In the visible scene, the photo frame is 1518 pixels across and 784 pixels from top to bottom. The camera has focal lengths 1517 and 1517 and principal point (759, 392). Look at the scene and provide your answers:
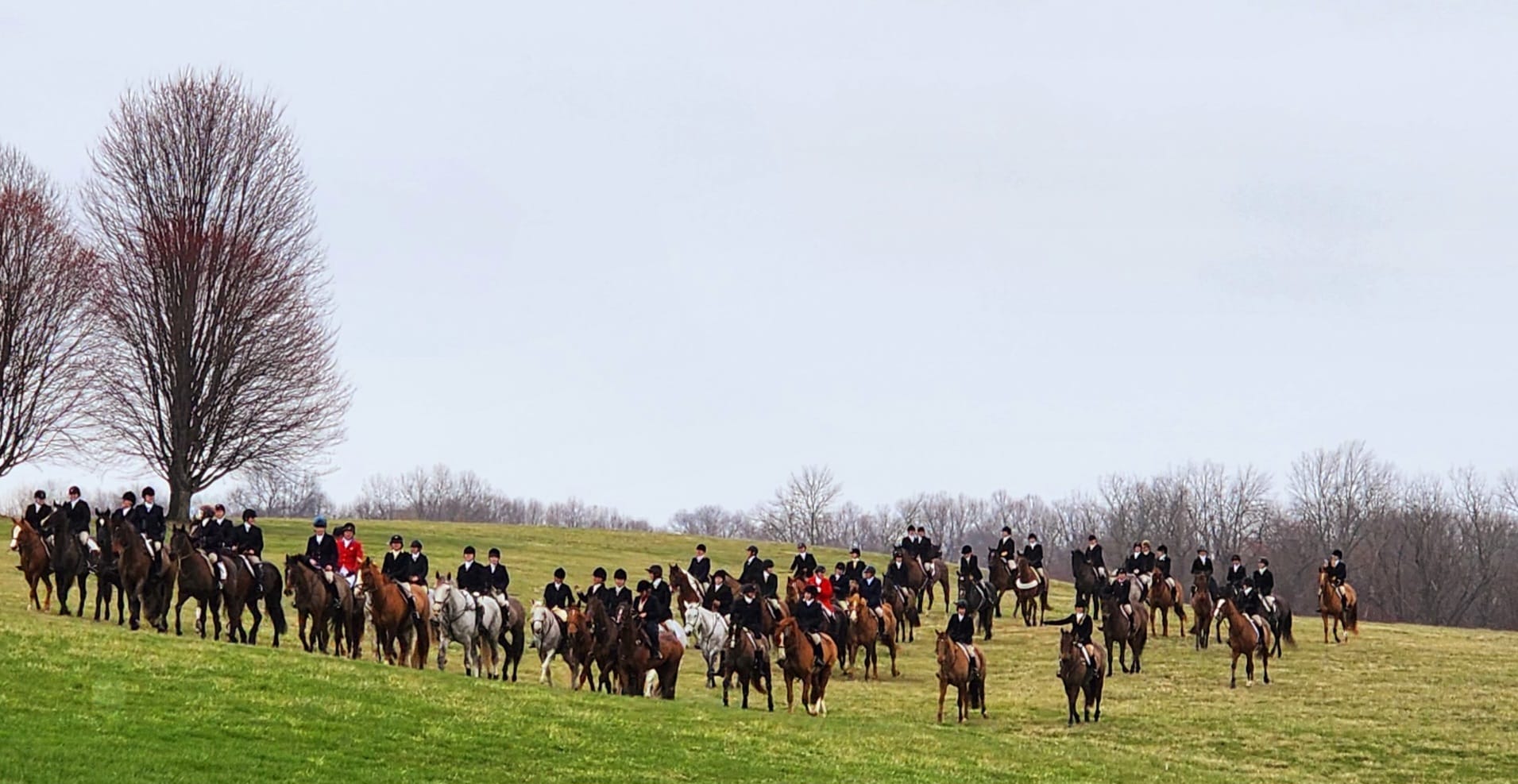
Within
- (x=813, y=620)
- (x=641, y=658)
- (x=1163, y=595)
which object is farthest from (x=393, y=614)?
(x=1163, y=595)

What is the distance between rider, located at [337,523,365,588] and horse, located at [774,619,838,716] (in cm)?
794

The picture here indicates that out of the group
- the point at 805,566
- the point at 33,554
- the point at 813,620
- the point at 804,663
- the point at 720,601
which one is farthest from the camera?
the point at 805,566

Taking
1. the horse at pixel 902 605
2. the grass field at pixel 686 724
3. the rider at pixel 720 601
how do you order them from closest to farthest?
the grass field at pixel 686 724
the rider at pixel 720 601
the horse at pixel 902 605

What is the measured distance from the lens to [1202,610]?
3759cm

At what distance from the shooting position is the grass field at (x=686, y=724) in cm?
1708

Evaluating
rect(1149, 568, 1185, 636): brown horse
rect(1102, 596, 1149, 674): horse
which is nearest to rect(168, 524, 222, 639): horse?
rect(1102, 596, 1149, 674): horse

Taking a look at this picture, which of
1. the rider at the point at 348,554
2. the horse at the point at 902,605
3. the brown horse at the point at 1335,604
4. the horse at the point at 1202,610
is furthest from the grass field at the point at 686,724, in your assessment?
the brown horse at the point at 1335,604

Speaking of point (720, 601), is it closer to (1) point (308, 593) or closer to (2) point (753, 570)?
(2) point (753, 570)

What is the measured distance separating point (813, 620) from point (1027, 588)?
1591cm

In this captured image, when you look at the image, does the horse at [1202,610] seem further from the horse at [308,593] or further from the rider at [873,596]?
the horse at [308,593]

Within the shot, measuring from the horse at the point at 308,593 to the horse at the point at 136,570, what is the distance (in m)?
2.22

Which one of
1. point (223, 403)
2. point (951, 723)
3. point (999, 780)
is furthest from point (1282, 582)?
point (999, 780)

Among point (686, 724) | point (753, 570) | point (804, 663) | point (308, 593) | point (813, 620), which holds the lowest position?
point (686, 724)

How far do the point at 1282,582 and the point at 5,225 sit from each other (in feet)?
250
